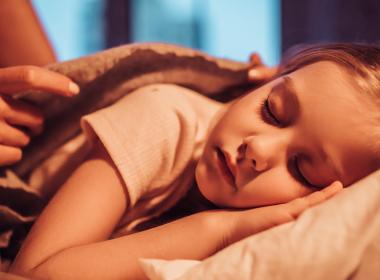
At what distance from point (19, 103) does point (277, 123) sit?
1.63ft

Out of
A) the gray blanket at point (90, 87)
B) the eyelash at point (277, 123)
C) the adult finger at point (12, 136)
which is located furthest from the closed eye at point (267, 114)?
the adult finger at point (12, 136)

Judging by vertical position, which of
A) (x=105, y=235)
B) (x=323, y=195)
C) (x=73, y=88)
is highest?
(x=73, y=88)

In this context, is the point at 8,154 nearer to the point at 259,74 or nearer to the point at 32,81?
the point at 32,81

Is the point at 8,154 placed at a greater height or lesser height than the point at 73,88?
lesser

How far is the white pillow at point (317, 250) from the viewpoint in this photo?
0.45m

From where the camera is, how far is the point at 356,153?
62cm

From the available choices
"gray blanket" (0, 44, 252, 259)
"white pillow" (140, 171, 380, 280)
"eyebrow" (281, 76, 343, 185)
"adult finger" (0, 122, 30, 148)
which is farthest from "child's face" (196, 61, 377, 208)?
"adult finger" (0, 122, 30, 148)

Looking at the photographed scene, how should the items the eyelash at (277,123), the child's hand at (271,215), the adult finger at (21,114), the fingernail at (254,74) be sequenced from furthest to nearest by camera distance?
the fingernail at (254,74) < the adult finger at (21,114) < the eyelash at (277,123) < the child's hand at (271,215)

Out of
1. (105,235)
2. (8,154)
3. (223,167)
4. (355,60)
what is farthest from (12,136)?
(355,60)

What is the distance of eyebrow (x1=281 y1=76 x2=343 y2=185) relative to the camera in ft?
2.09

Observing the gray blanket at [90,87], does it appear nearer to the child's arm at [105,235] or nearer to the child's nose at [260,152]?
the child's arm at [105,235]

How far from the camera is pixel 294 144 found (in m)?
0.66

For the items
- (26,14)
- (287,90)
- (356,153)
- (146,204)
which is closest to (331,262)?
(356,153)

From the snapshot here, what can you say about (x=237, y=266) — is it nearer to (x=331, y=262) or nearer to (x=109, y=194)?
(x=331, y=262)
